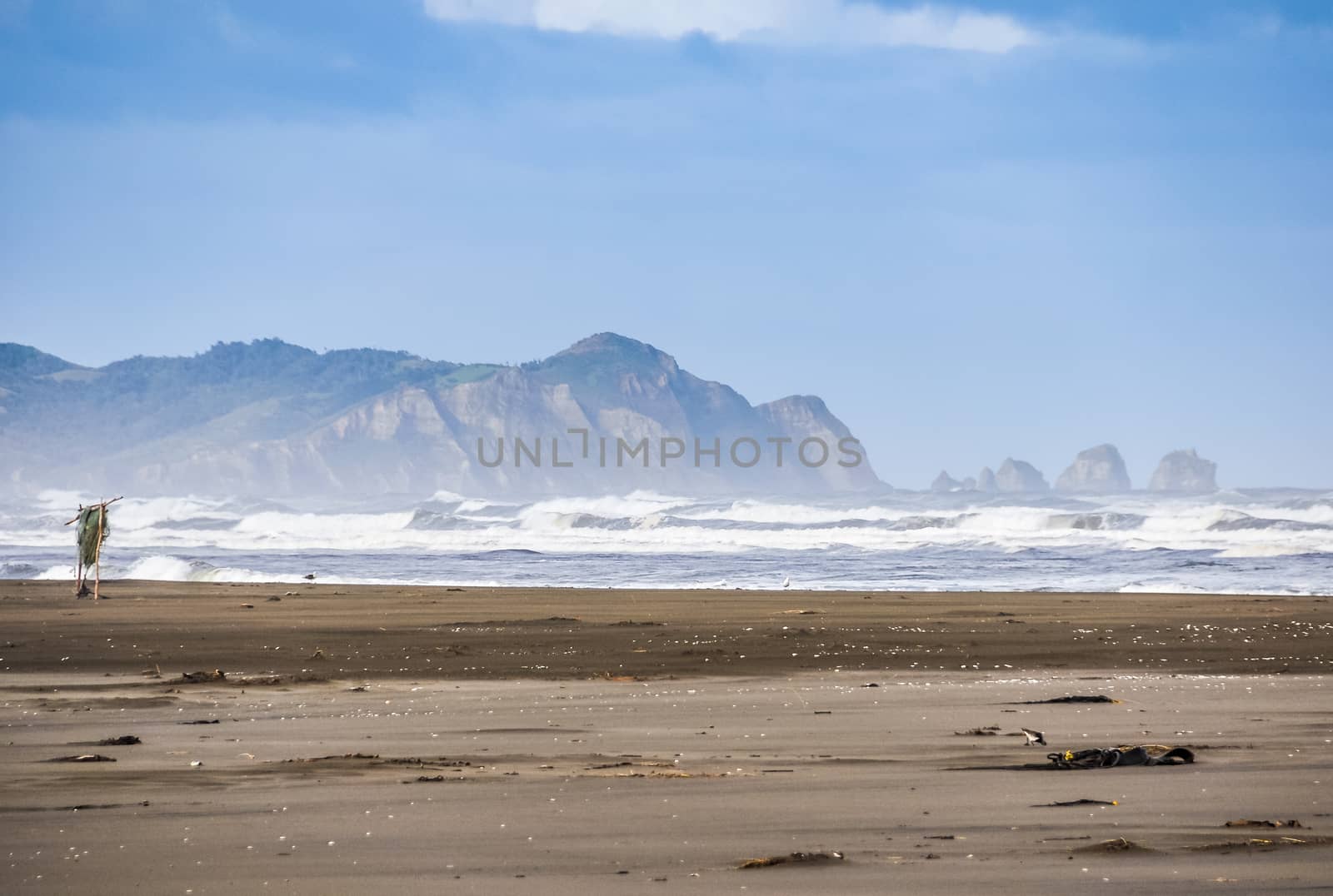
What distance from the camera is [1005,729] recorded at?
26.2ft

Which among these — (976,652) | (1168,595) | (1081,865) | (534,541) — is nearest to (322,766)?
(1081,865)

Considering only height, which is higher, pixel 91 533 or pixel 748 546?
pixel 91 533

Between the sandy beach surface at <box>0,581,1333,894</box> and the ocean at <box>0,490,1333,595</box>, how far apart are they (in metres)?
11.5

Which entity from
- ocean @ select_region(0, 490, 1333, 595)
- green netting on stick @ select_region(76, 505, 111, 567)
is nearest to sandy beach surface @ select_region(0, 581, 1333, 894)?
green netting on stick @ select_region(76, 505, 111, 567)

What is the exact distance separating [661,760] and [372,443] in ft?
546

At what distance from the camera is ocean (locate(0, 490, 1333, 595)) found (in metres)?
26.8

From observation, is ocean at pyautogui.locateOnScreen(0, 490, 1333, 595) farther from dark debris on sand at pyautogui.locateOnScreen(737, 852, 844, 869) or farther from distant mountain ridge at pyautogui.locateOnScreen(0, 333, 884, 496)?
distant mountain ridge at pyautogui.locateOnScreen(0, 333, 884, 496)

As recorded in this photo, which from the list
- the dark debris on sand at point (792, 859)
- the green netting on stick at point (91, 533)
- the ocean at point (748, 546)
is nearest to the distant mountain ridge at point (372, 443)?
the ocean at point (748, 546)

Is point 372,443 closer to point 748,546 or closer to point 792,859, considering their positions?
point 748,546

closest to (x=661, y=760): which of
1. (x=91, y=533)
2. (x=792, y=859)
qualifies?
(x=792, y=859)

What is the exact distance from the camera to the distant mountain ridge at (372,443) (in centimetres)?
16238

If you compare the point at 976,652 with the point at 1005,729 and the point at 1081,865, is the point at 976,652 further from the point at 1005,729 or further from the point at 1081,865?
the point at 1081,865

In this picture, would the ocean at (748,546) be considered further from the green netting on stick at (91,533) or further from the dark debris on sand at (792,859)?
the dark debris on sand at (792,859)

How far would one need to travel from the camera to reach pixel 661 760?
22.9ft
